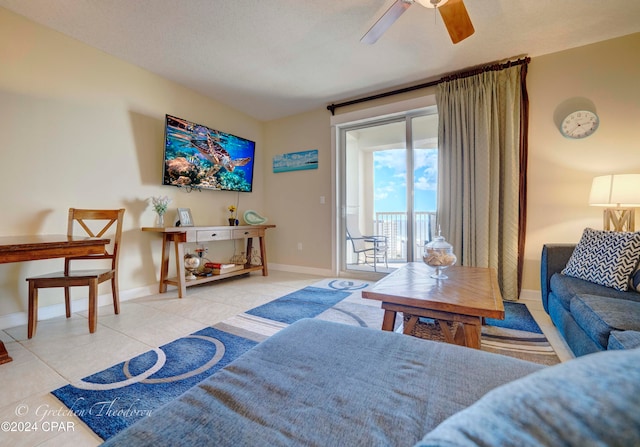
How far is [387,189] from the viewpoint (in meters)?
4.06

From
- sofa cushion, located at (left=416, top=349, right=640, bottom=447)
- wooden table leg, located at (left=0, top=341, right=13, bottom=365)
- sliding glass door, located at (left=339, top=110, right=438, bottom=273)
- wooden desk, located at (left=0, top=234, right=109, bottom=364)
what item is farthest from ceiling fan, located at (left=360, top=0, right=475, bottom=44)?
wooden table leg, located at (left=0, top=341, right=13, bottom=365)

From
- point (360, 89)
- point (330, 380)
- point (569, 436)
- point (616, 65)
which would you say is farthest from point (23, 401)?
point (616, 65)

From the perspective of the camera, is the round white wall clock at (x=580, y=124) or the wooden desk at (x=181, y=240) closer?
the round white wall clock at (x=580, y=124)

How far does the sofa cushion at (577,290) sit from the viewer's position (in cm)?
154

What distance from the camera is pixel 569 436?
0.91ft

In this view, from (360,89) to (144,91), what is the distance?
8.16 feet

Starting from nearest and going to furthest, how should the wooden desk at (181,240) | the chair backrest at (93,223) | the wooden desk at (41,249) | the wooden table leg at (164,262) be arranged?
the wooden desk at (41,249) → the chair backrest at (93,223) → the wooden desk at (181,240) → the wooden table leg at (164,262)

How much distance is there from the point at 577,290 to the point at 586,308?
323 millimetres

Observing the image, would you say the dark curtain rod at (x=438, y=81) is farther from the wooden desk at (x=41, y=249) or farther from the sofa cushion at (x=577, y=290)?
the wooden desk at (x=41, y=249)

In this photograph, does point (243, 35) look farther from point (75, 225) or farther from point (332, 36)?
point (75, 225)

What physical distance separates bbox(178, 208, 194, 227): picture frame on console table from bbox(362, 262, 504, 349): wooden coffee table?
2.49 metres

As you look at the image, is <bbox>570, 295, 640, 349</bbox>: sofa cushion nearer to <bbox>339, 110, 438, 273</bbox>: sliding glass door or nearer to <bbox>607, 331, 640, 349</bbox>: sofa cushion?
<bbox>607, 331, 640, 349</bbox>: sofa cushion

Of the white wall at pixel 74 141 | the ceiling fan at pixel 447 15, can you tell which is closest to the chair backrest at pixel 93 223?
the white wall at pixel 74 141

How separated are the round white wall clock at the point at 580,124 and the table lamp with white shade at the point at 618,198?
0.60m
